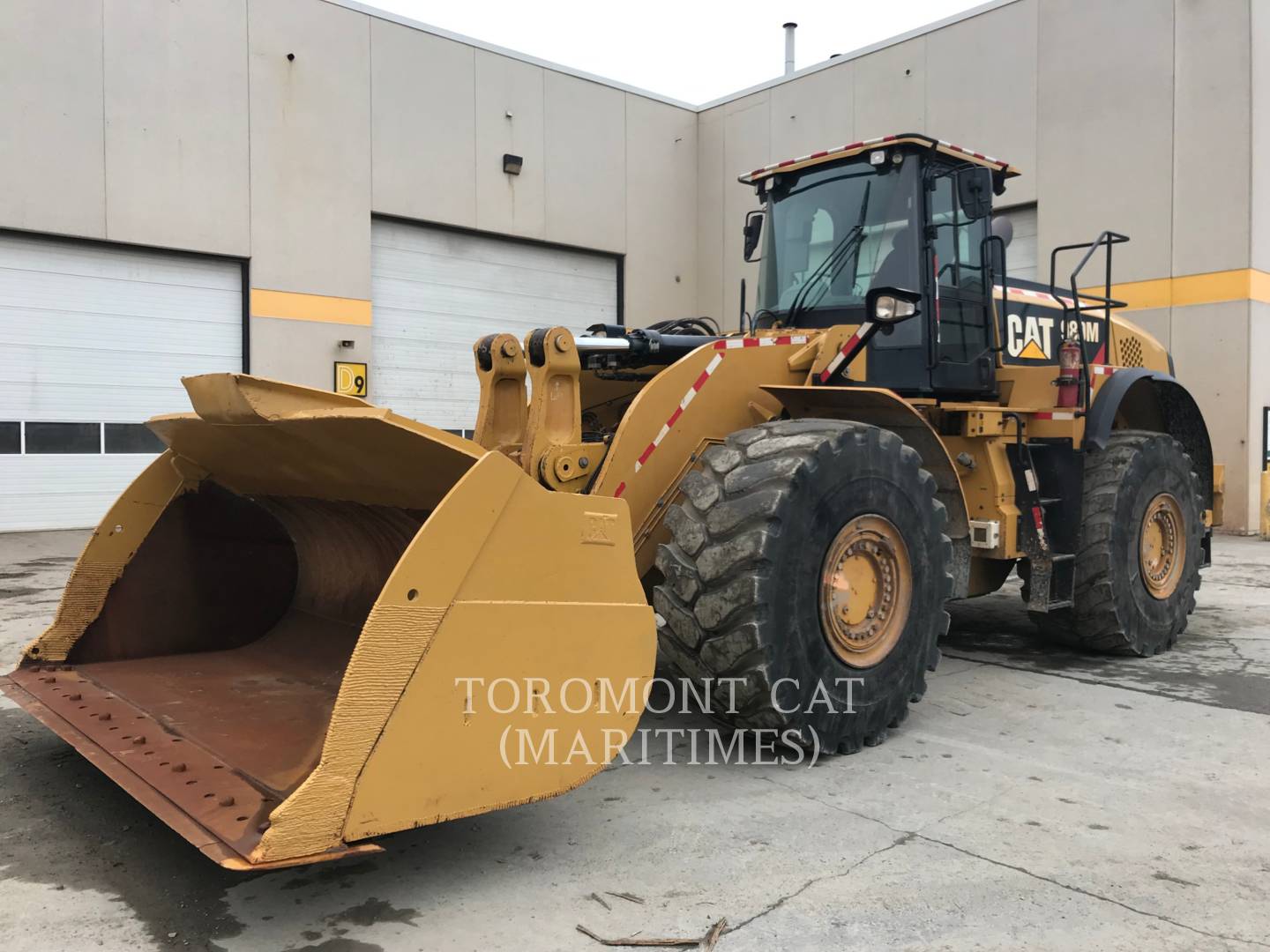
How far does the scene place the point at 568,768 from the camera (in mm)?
3080

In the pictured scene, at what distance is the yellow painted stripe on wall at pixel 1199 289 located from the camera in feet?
42.3

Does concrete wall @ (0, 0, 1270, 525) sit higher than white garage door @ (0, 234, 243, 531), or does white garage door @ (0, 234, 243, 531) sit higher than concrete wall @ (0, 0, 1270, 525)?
concrete wall @ (0, 0, 1270, 525)

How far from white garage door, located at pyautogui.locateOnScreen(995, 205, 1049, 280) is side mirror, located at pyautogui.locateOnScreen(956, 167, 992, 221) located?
10.2 metres

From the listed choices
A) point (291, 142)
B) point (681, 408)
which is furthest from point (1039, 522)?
point (291, 142)

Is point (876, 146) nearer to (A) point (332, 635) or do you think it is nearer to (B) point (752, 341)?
(B) point (752, 341)

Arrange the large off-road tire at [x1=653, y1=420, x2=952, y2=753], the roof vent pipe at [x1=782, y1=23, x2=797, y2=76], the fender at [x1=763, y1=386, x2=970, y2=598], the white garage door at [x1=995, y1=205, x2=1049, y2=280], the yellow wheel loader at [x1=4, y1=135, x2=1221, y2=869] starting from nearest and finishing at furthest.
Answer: the yellow wheel loader at [x1=4, y1=135, x2=1221, y2=869], the large off-road tire at [x1=653, y1=420, x2=952, y2=753], the fender at [x1=763, y1=386, x2=970, y2=598], the white garage door at [x1=995, y1=205, x2=1049, y2=280], the roof vent pipe at [x1=782, y1=23, x2=797, y2=76]

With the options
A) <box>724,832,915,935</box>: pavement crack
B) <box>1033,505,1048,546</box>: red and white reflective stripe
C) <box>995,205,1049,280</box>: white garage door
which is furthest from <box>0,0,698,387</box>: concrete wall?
<box>724,832,915,935</box>: pavement crack

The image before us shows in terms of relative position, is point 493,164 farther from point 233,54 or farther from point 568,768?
point 568,768

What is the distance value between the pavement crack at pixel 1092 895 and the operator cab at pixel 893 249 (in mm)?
2587

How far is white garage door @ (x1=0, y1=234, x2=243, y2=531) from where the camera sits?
1245 cm

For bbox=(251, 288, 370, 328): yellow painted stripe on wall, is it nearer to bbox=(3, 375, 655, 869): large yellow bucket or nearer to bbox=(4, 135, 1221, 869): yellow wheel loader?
bbox=(4, 135, 1221, 869): yellow wheel loader

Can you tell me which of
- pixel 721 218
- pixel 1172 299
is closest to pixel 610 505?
pixel 1172 299

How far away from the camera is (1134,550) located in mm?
5957

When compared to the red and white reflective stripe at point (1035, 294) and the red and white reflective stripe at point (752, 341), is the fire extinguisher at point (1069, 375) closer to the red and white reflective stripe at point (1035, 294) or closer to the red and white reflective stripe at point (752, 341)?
the red and white reflective stripe at point (1035, 294)
